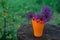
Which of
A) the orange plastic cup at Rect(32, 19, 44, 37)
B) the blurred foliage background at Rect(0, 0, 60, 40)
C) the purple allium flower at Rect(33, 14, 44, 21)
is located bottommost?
the blurred foliage background at Rect(0, 0, 60, 40)

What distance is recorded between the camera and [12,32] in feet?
10.8

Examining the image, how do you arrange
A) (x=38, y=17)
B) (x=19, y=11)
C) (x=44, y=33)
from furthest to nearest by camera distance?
(x=19, y=11) < (x=44, y=33) < (x=38, y=17)

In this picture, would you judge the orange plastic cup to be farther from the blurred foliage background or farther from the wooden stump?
the blurred foliage background

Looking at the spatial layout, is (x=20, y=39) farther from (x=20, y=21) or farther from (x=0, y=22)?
(x=20, y=21)

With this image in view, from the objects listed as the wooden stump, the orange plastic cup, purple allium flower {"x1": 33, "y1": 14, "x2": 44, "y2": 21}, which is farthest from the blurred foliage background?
purple allium flower {"x1": 33, "y1": 14, "x2": 44, "y2": 21}

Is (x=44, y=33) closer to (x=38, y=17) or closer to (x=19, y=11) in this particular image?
(x=38, y=17)

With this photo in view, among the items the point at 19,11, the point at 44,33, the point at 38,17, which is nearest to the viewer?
the point at 38,17

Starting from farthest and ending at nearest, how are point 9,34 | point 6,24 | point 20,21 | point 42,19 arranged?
point 20,21
point 6,24
point 9,34
point 42,19

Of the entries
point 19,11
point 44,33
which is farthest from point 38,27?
point 19,11

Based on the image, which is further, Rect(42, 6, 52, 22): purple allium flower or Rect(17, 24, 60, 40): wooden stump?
Rect(17, 24, 60, 40): wooden stump

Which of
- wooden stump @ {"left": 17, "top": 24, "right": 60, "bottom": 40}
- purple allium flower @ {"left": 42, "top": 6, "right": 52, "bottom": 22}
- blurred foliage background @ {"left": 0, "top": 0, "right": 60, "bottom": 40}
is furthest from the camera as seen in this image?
blurred foliage background @ {"left": 0, "top": 0, "right": 60, "bottom": 40}

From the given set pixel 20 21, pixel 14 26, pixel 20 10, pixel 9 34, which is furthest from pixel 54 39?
pixel 20 10

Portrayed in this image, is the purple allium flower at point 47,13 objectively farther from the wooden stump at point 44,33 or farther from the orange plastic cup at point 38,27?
the wooden stump at point 44,33

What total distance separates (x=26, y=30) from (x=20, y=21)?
121cm
